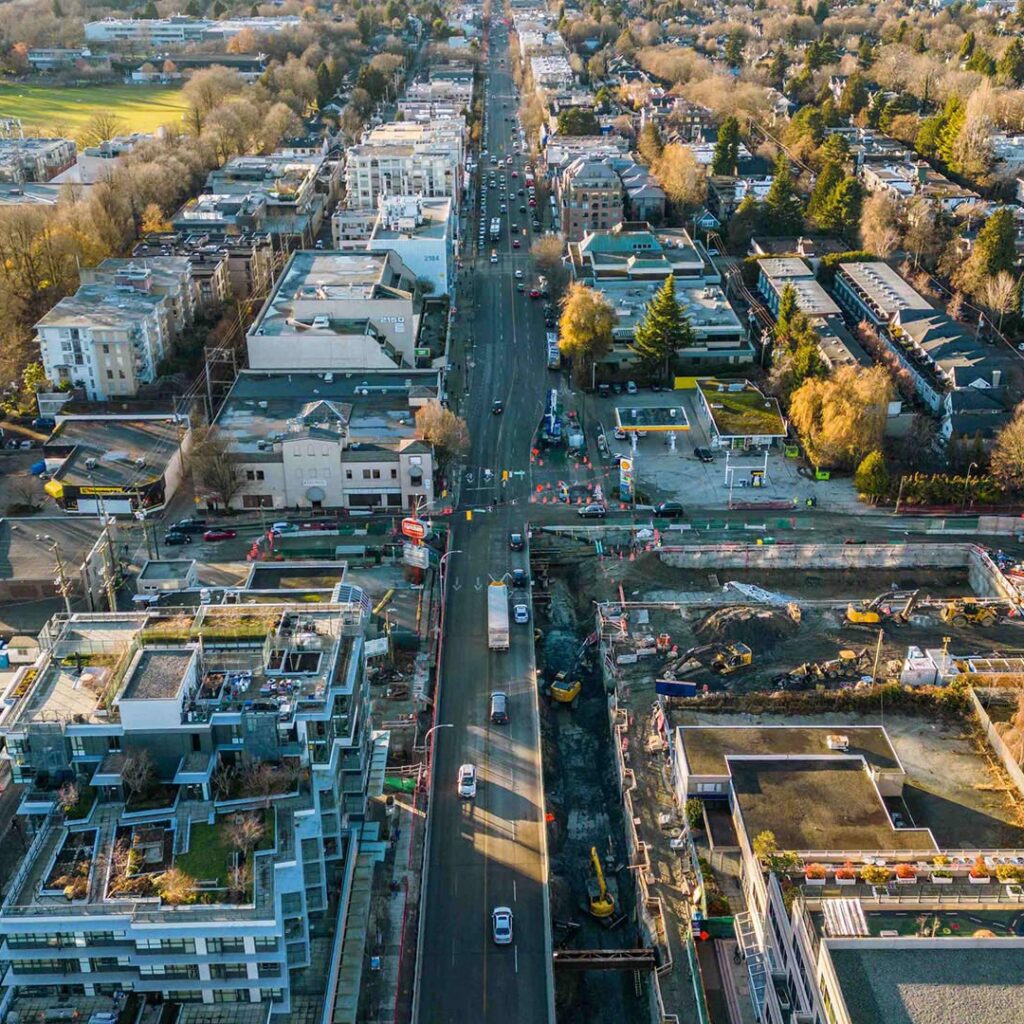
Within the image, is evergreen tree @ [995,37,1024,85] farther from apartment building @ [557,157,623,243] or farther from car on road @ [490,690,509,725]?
car on road @ [490,690,509,725]

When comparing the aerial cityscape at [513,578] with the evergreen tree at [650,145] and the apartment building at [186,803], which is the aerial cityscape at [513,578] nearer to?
the apartment building at [186,803]

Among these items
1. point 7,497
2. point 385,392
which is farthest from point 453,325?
point 7,497

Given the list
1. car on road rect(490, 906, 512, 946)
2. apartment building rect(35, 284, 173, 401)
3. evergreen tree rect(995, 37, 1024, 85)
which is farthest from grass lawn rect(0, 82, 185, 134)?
car on road rect(490, 906, 512, 946)

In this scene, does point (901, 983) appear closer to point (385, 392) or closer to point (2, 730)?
point (2, 730)

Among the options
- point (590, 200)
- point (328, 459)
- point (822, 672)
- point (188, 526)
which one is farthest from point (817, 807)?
point (590, 200)

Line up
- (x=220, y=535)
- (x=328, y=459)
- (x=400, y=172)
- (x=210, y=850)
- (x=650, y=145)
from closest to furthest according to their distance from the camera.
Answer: (x=210, y=850) < (x=220, y=535) < (x=328, y=459) < (x=400, y=172) < (x=650, y=145)

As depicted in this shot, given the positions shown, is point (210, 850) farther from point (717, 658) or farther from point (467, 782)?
point (717, 658)
